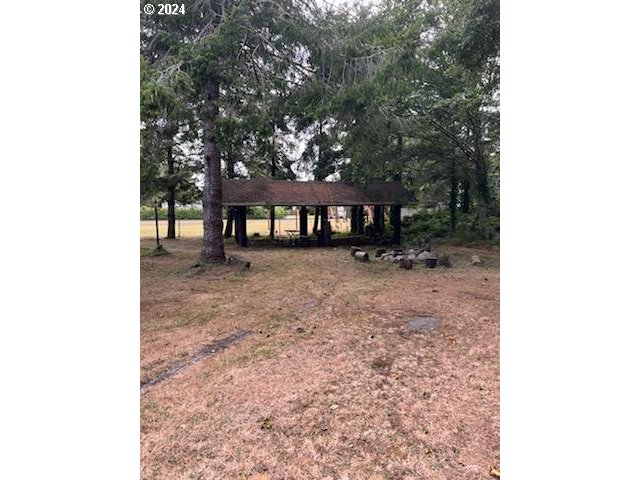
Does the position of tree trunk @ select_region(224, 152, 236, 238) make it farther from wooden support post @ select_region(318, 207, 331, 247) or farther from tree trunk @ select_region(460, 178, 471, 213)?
tree trunk @ select_region(460, 178, 471, 213)

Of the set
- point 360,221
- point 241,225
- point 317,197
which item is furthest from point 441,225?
point 241,225

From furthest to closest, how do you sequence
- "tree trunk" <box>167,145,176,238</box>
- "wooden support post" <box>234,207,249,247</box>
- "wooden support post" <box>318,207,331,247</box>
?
1. "wooden support post" <box>318,207,331,247</box>
2. "wooden support post" <box>234,207,249,247</box>
3. "tree trunk" <box>167,145,176,238</box>

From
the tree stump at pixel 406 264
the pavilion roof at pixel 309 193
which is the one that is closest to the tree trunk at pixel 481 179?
the pavilion roof at pixel 309 193

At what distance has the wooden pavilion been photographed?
13.8 metres

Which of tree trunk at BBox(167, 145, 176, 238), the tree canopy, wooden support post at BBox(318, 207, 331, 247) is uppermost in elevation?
the tree canopy

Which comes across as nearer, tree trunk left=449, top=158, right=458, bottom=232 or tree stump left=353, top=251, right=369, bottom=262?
tree stump left=353, top=251, right=369, bottom=262

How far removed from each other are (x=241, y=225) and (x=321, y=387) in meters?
12.5

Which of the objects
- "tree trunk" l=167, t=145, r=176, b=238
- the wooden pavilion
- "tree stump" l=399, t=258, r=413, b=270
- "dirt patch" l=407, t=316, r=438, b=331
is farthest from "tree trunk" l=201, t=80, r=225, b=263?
"dirt patch" l=407, t=316, r=438, b=331

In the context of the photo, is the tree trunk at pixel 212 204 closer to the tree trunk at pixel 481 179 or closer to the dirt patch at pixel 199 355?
the dirt patch at pixel 199 355

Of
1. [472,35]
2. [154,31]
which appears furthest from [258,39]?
[472,35]

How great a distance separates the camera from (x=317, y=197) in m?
14.7

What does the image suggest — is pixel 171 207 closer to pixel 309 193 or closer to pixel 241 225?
pixel 241 225

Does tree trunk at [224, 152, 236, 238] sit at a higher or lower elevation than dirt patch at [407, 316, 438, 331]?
higher
